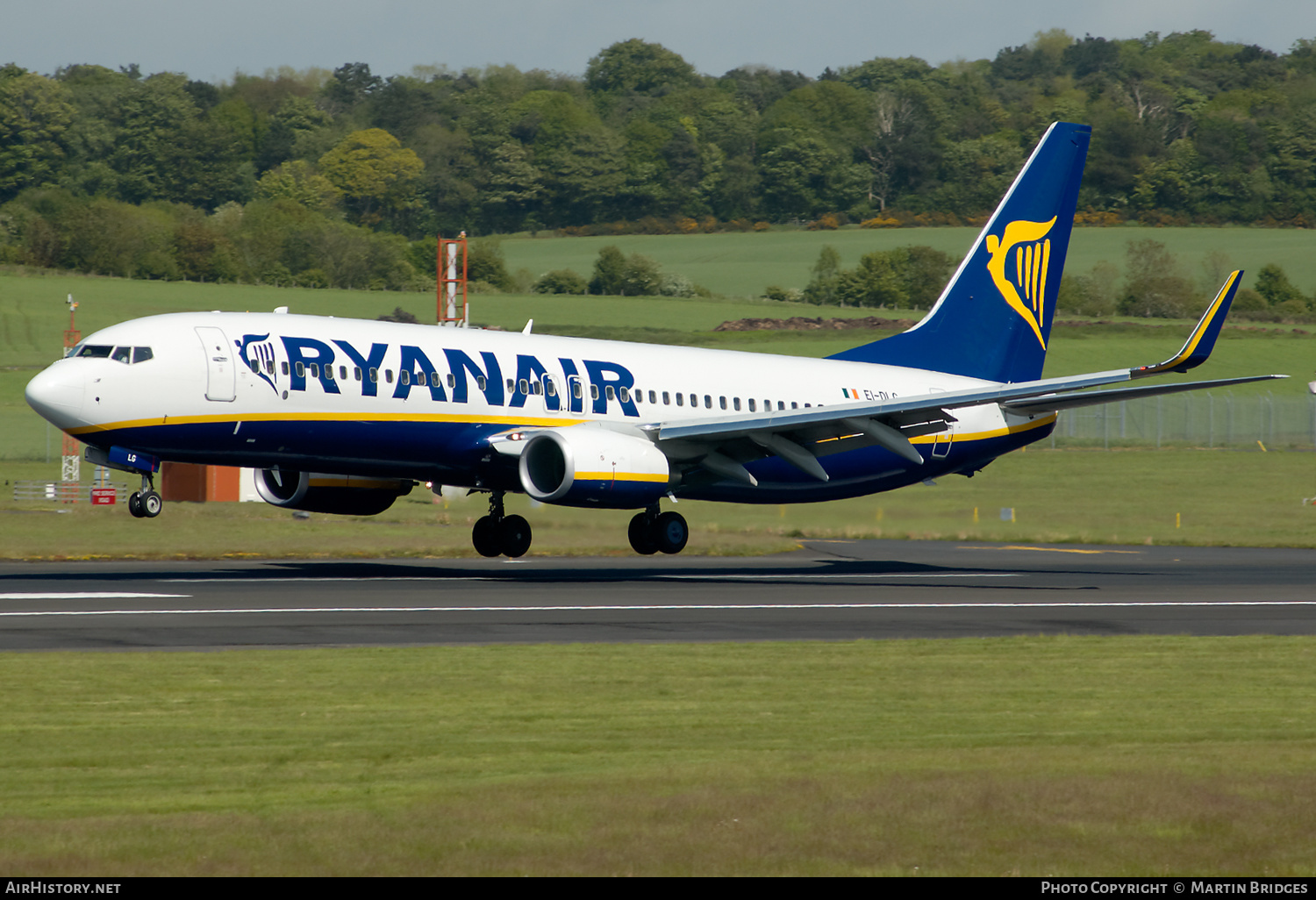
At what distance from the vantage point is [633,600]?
84.8 ft

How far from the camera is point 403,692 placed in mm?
14914

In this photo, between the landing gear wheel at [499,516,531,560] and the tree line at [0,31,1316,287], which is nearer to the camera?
the landing gear wheel at [499,516,531,560]

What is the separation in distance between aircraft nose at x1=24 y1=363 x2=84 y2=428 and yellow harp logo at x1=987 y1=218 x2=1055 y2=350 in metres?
22.7

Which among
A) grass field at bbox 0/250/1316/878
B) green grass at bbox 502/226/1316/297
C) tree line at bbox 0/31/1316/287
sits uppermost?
tree line at bbox 0/31/1316/287

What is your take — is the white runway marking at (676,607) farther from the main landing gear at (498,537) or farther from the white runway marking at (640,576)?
the main landing gear at (498,537)

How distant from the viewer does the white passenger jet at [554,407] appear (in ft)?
90.2

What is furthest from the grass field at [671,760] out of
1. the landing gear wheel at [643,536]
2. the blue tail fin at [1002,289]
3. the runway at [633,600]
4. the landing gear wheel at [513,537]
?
the blue tail fin at [1002,289]

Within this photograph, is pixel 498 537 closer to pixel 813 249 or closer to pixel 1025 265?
pixel 1025 265

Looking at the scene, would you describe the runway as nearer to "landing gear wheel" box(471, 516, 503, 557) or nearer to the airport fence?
"landing gear wheel" box(471, 516, 503, 557)

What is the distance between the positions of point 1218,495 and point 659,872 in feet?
171

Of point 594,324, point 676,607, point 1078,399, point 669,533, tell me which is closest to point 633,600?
point 676,607

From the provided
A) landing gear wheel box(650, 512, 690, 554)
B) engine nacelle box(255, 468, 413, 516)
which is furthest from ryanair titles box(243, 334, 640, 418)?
engine nacelle box(255, 468, 413, 516)

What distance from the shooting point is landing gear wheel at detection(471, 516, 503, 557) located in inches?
1346

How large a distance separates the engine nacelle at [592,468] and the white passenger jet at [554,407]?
0.13 feet
